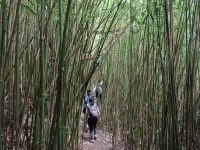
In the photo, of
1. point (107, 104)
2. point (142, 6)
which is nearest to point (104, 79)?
point (107, 104)

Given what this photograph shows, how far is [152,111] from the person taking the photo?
4.01 meters

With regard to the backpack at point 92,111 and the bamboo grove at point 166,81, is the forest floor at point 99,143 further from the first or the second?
the bamboo grove at point 166,81

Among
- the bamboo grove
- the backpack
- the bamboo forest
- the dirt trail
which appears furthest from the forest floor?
the bamboo forest

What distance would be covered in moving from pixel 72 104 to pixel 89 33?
0.64 metres

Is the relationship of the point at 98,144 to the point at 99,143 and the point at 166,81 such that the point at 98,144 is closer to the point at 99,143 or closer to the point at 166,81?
the point at 99,143

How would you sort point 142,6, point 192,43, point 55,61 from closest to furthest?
point 55,61
point 192,43
point 142,6

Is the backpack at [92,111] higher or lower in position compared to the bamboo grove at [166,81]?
lower

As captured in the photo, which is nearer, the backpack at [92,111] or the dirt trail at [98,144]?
the dirt trail at [98,144]

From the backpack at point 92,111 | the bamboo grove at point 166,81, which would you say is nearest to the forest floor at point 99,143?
the backpack at point 92,111

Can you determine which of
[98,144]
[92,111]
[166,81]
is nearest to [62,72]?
[166,81]

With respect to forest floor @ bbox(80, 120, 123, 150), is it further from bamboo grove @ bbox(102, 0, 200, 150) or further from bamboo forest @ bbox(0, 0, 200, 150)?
bamboo forest @ bbox(0, 0, 200, 150)

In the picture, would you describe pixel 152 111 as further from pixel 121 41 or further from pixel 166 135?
pixel 121 41

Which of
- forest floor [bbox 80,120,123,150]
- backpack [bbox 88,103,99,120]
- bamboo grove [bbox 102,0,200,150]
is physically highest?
bamboo grove [bbox 102,0,200,150]

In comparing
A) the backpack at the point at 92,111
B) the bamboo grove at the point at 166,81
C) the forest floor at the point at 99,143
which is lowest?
the forest floor at the point at 99,143
